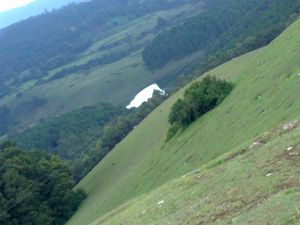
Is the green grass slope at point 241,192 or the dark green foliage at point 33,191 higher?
the green grass slope at point 241,192

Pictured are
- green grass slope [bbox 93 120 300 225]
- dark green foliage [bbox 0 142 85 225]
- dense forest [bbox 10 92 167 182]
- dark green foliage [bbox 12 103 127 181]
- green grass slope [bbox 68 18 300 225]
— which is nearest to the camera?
green grass slope [bbox 93 120 300 225]

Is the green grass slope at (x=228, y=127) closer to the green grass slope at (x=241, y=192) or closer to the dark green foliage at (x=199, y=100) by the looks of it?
the dark green foliage at (x=199, y=100)

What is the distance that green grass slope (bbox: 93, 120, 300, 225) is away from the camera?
1823cm

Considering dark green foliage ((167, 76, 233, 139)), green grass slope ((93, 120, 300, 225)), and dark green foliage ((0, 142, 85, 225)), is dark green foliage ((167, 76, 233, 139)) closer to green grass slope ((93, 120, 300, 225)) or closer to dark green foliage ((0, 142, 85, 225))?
dark green foliage ((0, 142, 85, 225))

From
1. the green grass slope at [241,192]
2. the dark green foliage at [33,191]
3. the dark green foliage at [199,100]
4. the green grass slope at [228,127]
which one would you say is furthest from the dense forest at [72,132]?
the green grass slope at [241,192]

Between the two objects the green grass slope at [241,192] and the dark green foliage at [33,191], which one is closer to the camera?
the green grass slope at [241,192]

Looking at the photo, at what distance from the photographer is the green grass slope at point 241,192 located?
718 inches

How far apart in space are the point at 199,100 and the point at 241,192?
44.4 meters

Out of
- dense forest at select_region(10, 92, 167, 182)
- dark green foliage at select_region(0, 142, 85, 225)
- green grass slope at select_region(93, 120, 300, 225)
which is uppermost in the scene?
green grass slope at select_region(93, 120, 300, 225)

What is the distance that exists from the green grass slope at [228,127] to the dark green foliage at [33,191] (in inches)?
176

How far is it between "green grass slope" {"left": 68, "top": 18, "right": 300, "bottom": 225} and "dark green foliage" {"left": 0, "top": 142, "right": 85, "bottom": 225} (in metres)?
4.46

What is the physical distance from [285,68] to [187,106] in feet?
56.9

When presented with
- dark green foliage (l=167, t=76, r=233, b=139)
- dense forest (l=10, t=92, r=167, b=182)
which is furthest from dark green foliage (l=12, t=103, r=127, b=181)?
dark green foliage (l=167, t=76, r=233, b=139)

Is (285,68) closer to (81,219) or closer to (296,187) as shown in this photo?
(81,219)
